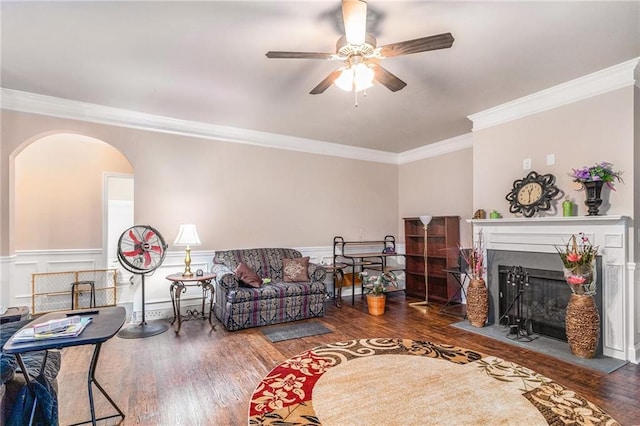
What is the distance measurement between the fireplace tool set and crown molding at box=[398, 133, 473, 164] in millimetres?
2284

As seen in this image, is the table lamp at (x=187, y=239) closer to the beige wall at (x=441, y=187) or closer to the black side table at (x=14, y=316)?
the black side table at (x=14, y=316)

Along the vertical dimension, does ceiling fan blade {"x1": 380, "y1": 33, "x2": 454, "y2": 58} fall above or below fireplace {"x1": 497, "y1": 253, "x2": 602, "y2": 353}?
above

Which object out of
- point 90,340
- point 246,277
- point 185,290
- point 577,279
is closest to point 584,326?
point 577,279

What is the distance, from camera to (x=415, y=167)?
6.25 m

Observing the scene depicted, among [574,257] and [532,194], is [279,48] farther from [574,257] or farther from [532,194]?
[574,257]

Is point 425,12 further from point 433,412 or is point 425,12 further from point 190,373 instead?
point 190,373

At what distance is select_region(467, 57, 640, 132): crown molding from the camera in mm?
3004

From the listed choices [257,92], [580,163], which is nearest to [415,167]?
[580,163]

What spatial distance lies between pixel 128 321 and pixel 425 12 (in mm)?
4717

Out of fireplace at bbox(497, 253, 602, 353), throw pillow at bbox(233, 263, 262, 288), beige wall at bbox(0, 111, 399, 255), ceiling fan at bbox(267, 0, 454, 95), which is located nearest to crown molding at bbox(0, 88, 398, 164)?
beige wall at bbox(0, 111, 399, 255)

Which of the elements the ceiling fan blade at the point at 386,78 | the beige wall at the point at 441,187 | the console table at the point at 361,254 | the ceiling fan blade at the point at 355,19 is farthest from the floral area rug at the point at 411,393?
the beige wall at the point at 441,187

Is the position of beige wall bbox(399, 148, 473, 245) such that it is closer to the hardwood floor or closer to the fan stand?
the hardwood floor

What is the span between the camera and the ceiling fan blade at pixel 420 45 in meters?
2.00

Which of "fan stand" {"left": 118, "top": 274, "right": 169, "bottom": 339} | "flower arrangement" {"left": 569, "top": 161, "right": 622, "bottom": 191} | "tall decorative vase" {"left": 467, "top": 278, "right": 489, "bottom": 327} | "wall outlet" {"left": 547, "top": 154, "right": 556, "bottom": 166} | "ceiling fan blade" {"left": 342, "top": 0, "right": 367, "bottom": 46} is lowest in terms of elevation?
"fan stand" {"left": 118, "top": 274, "right": 169, "bottom": 339}
